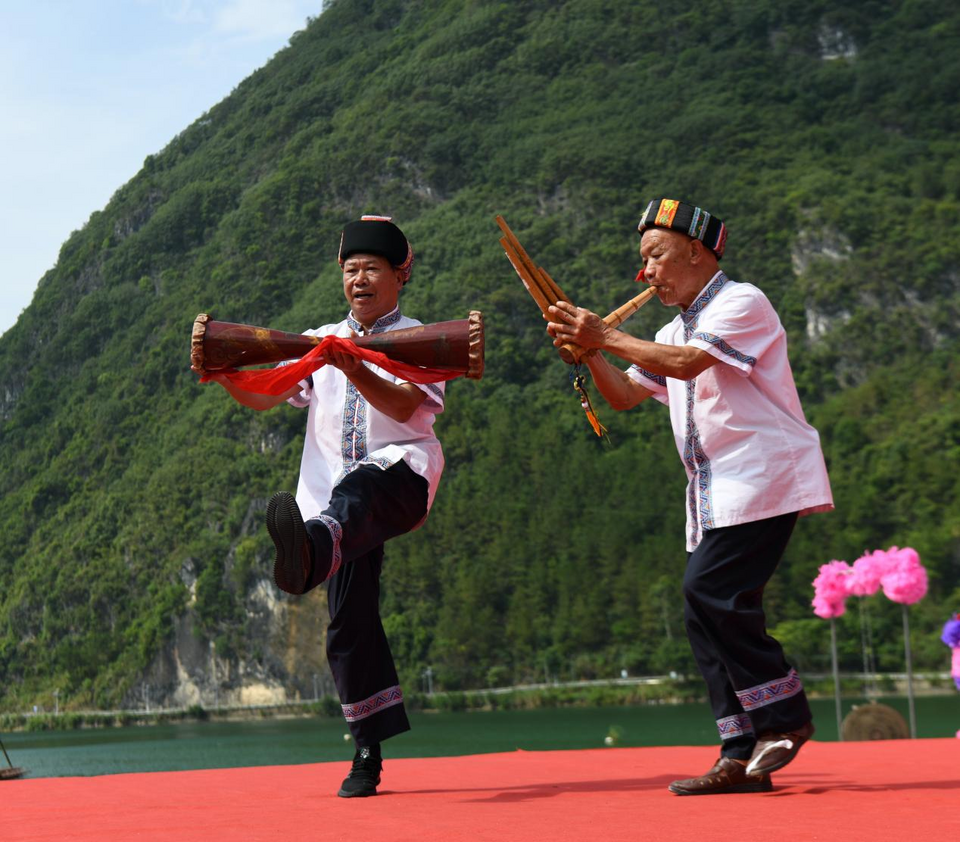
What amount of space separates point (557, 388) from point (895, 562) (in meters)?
94.7

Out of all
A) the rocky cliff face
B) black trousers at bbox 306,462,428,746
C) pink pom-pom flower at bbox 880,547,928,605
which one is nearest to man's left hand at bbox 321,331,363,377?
black trousers at bbox 306,462,428,746

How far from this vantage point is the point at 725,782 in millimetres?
4328

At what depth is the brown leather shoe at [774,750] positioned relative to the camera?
426cm

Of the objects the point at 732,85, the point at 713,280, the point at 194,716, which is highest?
the point at 732,85

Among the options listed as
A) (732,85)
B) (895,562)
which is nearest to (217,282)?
(732,85)

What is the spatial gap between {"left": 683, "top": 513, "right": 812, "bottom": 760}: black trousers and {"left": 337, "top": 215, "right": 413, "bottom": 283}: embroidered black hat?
1.67 m

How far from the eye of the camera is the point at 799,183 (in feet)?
380

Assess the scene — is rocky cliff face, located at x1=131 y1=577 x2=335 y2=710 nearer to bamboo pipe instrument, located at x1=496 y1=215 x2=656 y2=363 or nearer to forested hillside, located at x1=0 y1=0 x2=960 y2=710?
forested hillside, located at x1=0 y1=0 x2=960 y2=710

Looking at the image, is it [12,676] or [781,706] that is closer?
[781,706]

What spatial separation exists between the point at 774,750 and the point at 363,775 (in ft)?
4.67

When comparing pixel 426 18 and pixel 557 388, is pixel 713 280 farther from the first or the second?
pixel 426 18

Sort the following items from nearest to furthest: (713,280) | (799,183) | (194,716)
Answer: (713,280)
(194,716)
(799,183)

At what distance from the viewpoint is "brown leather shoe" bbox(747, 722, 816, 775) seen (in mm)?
4258

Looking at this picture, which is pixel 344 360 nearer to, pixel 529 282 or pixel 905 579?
pixel 529 282
